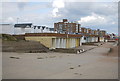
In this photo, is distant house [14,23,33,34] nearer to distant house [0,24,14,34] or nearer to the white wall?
the white wall

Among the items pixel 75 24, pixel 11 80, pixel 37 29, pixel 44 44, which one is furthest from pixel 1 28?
pixel 75 24

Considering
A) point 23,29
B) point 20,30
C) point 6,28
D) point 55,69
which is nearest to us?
point 55,69

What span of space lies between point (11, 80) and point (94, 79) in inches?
179

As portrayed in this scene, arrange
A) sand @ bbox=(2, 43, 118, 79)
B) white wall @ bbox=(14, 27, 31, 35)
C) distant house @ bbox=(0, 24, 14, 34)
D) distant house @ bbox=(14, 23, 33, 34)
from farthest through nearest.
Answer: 1. distant house @ bbox=(14, 23, 33, 34)
2. white wall @ bbox=(14, 27, 31, 35)
3. distant house @ bbox=(0, 24, 14, 34)
4. sand @ bbox=(2, 43, 118, 79)

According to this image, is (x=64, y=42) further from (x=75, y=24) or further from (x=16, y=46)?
(x=75, y=24)

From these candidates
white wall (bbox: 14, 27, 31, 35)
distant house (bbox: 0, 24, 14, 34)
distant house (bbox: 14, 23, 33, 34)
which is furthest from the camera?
distant house (bbox: 14, 23, 33, 34)

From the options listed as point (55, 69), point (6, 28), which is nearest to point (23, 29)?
point (6, 28)

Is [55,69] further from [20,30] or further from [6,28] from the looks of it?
[20,30]

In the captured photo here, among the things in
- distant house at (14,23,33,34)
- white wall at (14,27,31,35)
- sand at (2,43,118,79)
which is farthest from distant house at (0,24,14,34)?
sand at (2,43,118,79)

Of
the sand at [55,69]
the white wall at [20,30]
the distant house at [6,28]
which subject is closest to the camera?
the sand at [55,69]

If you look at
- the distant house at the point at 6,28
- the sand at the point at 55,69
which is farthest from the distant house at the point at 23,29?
the sand at the point at 55,69

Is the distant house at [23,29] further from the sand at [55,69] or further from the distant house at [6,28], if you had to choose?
the sand at [55,69]

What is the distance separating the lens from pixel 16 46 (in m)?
27.2

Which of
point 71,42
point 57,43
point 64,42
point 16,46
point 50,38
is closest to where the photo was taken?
point 16,46
